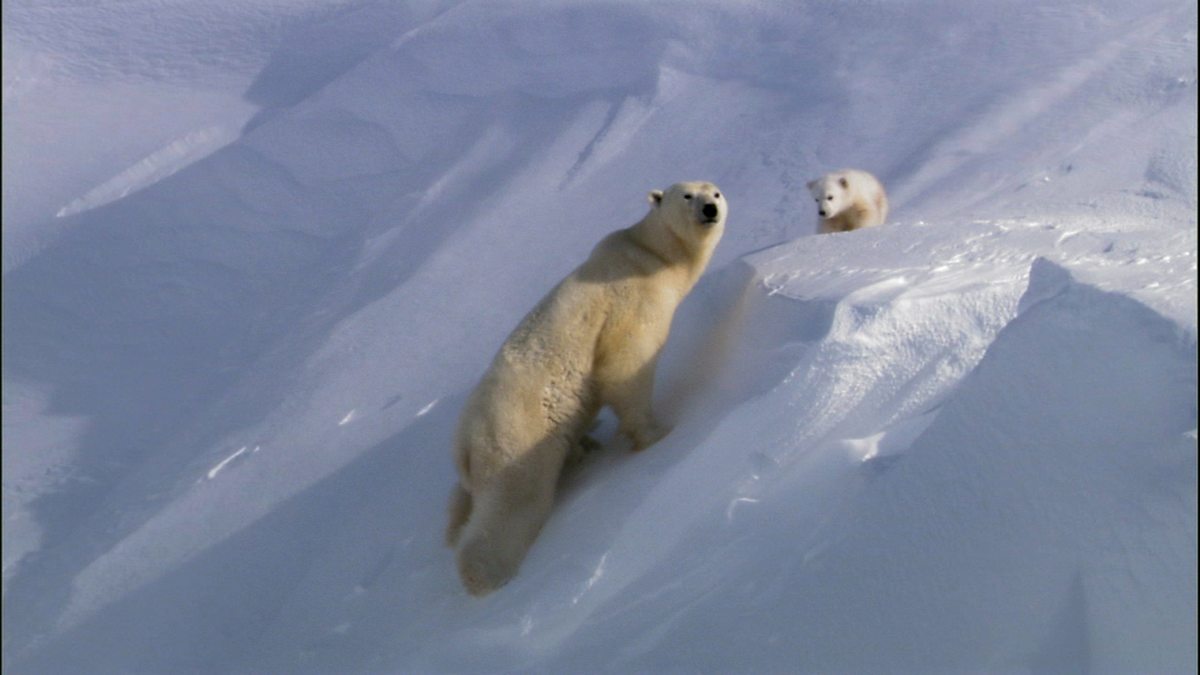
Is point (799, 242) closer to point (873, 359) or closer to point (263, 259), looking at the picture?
point (873, 359)

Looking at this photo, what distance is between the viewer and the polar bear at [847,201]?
5.18m

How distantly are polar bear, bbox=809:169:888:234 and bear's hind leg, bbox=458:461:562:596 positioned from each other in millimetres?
2184

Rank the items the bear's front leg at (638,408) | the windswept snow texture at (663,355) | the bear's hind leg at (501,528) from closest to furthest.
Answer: the windswept snow texture at (663,355) < the bear's hind leg at (501,528) < the bear's front leg at (638,408)

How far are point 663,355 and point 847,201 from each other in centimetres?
150

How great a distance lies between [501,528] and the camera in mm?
3607

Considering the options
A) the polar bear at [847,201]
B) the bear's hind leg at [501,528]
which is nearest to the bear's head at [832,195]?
the polar bear at [847,201]

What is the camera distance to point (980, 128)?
6.18 m

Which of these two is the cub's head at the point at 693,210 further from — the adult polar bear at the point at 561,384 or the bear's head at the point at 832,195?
the bear's head at the point at 832,195

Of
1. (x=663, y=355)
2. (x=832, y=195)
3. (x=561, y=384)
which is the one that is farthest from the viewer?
(x=832, y=195)

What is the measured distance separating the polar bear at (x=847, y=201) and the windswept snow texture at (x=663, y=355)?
19 cm

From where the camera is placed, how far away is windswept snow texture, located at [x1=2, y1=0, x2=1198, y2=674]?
2.91 m

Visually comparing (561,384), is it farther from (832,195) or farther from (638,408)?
(832,195)

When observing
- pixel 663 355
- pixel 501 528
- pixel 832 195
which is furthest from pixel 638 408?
pixel 832 195

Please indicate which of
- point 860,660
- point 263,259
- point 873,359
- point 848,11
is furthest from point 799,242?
point 848,11
